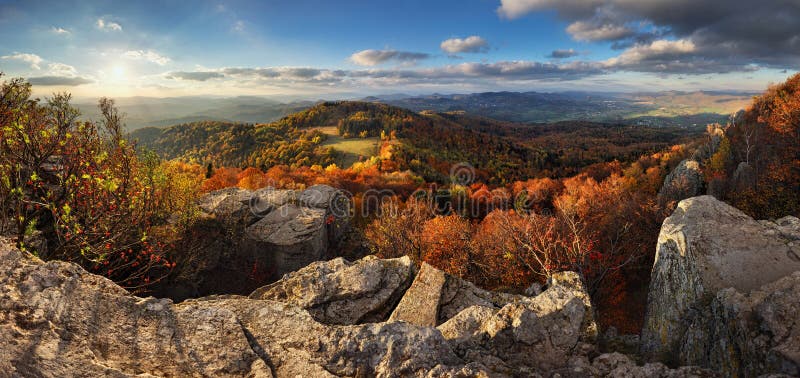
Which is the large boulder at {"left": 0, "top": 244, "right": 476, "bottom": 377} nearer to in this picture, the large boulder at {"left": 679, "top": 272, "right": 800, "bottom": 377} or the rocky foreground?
the rocky foreground

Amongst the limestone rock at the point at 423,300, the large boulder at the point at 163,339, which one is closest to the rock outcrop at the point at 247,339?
the large boulder at the point at 163,339

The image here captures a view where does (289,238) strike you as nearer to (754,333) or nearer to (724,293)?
(724,293)

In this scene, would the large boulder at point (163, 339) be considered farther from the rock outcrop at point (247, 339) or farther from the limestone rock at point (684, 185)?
the limestone rock at point (684, 185)

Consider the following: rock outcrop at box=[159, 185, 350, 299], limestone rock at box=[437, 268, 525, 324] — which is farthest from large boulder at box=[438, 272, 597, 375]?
A: rock outcrop at box=[159, 185, 350, 299]

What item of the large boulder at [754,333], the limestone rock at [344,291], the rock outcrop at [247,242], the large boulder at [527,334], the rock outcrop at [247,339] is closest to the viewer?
the rock outcrop at [247,339]

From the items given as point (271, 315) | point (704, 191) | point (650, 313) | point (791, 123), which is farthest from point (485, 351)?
point (791, 123)
